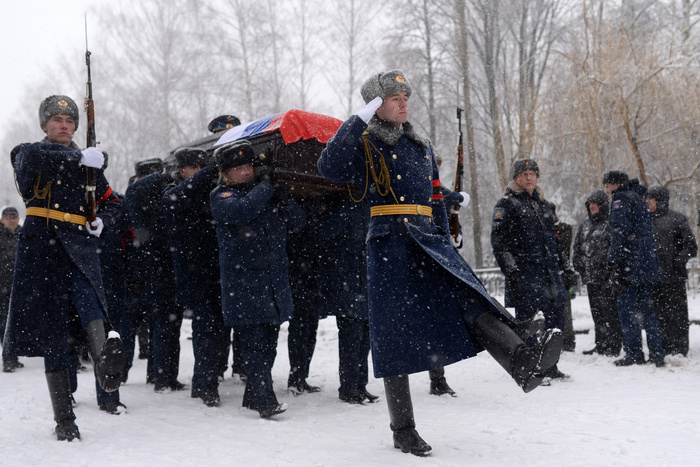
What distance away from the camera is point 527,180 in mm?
6285

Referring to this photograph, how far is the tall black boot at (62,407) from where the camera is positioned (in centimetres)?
401

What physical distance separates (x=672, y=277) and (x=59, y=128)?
629 centimetres

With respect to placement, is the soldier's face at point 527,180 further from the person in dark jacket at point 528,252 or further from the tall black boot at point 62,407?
the tall black boot at point 62,407

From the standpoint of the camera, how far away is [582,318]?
1042 centimetres

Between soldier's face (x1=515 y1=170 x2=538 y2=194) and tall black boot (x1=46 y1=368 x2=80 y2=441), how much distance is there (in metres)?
4.32

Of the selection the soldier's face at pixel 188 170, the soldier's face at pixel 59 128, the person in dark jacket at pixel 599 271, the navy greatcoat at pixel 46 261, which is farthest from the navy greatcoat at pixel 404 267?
the person in dark jacket at pixel 599 271

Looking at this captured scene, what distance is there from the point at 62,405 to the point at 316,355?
4.48 meters

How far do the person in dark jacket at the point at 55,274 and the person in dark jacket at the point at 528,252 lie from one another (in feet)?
12.0

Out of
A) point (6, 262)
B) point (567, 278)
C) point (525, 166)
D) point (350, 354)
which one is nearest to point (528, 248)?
point (567, 278)

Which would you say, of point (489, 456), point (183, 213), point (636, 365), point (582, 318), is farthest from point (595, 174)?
point (489, 456)

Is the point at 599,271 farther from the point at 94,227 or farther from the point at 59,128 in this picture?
the point at 59,128

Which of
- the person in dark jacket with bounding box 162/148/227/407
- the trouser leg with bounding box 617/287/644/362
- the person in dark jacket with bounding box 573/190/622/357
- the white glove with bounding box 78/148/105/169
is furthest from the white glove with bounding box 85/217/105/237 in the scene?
the person in dark jacket with bounding box 573/190/622/357

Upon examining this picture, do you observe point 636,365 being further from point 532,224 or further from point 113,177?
point 113,177

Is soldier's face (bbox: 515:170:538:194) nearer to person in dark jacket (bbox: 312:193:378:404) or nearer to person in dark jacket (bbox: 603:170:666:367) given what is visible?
person in dark jacket (bbox: 603:170:666:367)
